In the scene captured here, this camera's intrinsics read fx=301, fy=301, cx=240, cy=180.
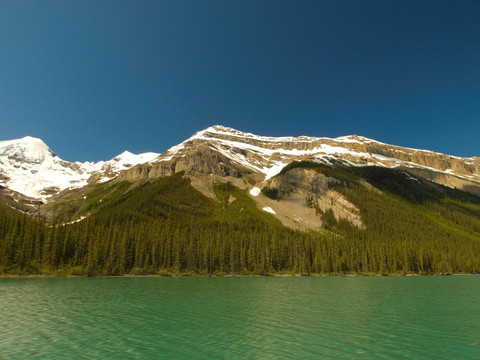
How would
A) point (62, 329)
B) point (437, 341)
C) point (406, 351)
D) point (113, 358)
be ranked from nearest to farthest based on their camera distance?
1. point (113, 358)
2. point (406, 351)
3. point (437, 341)
4. point (62, 329)

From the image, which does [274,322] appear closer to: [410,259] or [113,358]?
[113,358]

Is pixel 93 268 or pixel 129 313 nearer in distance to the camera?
pixel 129 313

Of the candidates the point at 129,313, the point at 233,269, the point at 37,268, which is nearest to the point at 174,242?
the point at 233,269

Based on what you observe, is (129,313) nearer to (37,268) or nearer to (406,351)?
(406,351)

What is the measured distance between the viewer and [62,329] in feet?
86.9

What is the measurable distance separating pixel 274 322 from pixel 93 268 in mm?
96123

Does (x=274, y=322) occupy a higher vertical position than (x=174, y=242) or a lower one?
lower

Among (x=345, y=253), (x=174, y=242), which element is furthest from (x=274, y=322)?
(x=345, y=253)

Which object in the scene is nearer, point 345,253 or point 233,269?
point 233,269

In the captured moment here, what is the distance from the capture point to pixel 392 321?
3102 cm

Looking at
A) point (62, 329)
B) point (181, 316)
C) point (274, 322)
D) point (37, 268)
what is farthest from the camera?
point (37, 268)

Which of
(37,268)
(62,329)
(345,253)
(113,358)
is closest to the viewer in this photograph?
(113,358)

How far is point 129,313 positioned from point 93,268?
8335 cm

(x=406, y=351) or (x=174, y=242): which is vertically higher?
(x=174, y=242)
